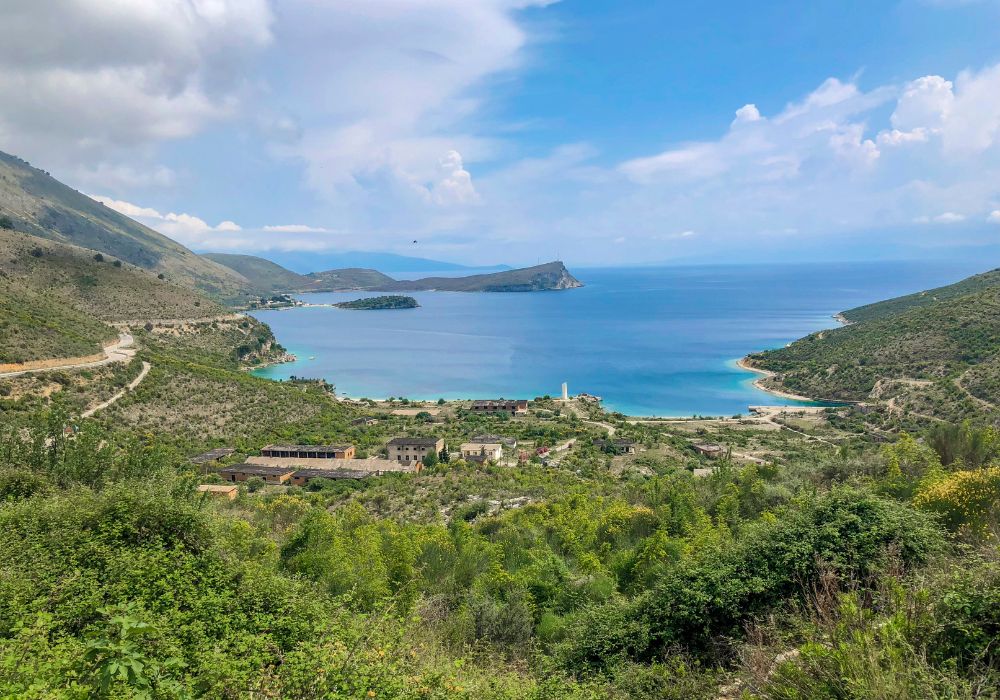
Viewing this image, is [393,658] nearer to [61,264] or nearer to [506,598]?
[506,598]

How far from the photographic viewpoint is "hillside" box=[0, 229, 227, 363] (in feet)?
126

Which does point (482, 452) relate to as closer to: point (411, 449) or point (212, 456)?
point (411, 449)

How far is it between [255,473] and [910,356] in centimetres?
6832

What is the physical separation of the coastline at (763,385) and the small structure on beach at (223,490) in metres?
63.2

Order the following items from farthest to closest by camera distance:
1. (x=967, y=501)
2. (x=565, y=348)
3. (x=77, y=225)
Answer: (x=77, y=225)
(x=565, y=348)
(x=967, y=501)

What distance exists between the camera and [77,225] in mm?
159000

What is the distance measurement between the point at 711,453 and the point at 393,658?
37285 mm

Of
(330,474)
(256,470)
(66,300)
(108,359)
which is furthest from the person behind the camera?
(66,300)

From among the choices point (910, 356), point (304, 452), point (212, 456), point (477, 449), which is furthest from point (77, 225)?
point (910, 356)

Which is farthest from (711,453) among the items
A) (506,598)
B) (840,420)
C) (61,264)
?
(61,264)

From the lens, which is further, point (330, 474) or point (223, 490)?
point (330, 474)

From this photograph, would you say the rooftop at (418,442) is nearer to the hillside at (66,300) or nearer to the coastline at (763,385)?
the hillside at (66,300)

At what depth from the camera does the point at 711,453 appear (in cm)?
3947

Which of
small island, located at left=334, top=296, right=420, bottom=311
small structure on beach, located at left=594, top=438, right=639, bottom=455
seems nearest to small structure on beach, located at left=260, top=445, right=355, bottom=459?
small structure on beach, located at left=594, top=438, right=639, bottom=455
